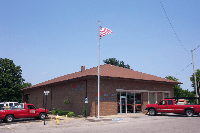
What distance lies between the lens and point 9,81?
49.9 metres

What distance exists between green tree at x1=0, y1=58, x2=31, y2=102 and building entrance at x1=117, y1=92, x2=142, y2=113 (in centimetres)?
3298

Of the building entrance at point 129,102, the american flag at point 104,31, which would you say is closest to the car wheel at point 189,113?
the building entrance at point 129,102

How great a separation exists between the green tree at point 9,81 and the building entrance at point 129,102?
33.0 metres

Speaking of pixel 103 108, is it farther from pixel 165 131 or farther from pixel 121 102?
pixel 165 131

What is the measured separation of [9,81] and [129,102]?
3367 centimetres

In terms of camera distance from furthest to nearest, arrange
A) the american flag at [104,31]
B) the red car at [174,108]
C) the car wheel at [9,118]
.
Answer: the red car at [174,108] → the american flag at [104,31] → the car wheel at [9,118]

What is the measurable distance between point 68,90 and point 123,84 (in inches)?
284

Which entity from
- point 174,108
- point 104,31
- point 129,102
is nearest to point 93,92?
point 129,102

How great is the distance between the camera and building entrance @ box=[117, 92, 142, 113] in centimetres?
2619

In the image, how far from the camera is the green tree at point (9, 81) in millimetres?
49344

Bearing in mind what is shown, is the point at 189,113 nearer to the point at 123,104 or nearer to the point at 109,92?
the point at 123,104

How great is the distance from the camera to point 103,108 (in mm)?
24312

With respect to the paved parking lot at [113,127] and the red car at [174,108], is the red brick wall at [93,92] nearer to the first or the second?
the red car at [174,108]

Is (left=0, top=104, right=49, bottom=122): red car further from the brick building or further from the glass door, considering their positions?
the glass door
